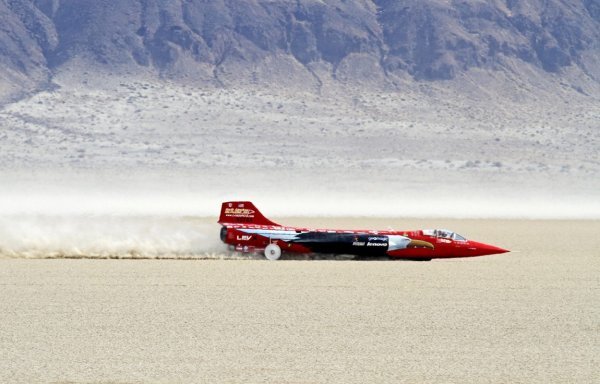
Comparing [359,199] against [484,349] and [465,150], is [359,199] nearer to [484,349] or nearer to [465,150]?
[465,150]

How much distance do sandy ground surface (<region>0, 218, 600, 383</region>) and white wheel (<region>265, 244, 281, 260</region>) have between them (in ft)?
4.92

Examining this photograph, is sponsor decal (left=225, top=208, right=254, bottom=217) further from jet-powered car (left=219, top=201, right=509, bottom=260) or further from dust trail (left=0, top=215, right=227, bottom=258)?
dust trail (left=0, top=215, right=227, bottom=258)

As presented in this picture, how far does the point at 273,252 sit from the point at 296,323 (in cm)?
1137

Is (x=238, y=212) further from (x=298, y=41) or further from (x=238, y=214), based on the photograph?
(x=298, y=41)

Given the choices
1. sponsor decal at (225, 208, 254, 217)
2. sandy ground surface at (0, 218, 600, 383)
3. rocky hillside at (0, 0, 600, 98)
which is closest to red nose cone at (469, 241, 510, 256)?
sandy ground surface at (0, 218, 600, 383)

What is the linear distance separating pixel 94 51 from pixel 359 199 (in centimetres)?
4061

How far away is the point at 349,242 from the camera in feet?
93.3

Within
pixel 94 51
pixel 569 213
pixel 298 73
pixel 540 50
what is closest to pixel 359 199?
pixel 569 213

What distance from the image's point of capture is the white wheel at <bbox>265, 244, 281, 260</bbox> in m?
28.7

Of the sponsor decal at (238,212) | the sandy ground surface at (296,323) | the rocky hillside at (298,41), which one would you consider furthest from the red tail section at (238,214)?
the rocky hillside at (298,41)

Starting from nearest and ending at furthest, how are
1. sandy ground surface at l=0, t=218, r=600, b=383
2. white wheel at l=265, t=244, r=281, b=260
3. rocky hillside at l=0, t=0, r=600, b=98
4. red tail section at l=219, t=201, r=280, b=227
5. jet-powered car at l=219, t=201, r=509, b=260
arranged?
sandy ground surface at l=0, t=218, r=600, b=383, jet-powered car at l=219, t=201, r=509, b=260, white wheel at l=265, t=244, r=281, b=260, red tail section at l=219, t=201, r=280, b=227, rocky hillside at l=0, t=0, r=600, b=98

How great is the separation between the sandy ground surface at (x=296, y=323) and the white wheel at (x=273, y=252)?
1498 mm

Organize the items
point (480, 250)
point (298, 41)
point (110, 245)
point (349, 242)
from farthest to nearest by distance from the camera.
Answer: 1. point (298, 41)
2. point (110, 245)
3. point (480, 250)
4. point (349, 242)

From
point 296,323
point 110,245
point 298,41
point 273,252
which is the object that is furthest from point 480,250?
point 298,41
